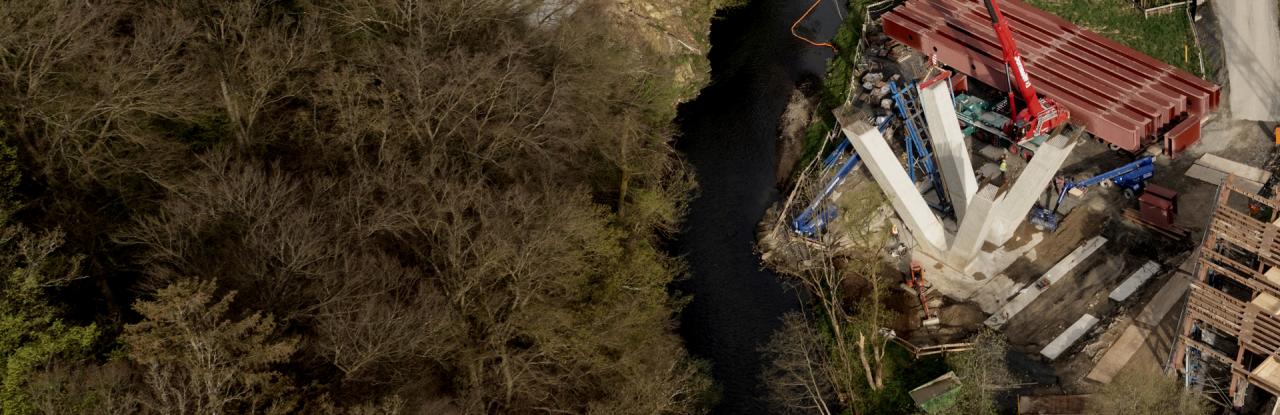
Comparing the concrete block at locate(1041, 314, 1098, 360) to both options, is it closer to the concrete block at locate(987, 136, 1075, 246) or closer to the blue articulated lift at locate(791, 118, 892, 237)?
the concrete block at locate(987, 136, 1075, 246)

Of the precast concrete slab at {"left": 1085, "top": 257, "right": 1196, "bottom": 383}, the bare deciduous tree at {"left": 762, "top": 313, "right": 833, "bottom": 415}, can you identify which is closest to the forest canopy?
the bare deciduous tree at {"left": 762, "top": 313, "right": 833, "bottom": 415}

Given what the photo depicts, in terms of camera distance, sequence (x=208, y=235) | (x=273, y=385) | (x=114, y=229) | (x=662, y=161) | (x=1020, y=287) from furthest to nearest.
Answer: (x=662, y=161) → (x=1020, y=287) → (x=114, y=229) → (x=208, y=235) → (x=273, y=385)

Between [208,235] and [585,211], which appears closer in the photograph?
[208,235]

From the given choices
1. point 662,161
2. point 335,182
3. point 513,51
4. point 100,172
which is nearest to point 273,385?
point 335,182

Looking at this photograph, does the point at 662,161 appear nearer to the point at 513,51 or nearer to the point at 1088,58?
the point at 513,51

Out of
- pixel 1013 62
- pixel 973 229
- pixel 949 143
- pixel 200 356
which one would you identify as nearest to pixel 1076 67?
pixel 1013 62

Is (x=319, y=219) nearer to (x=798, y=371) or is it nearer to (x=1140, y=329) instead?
(x=798, y=371)
